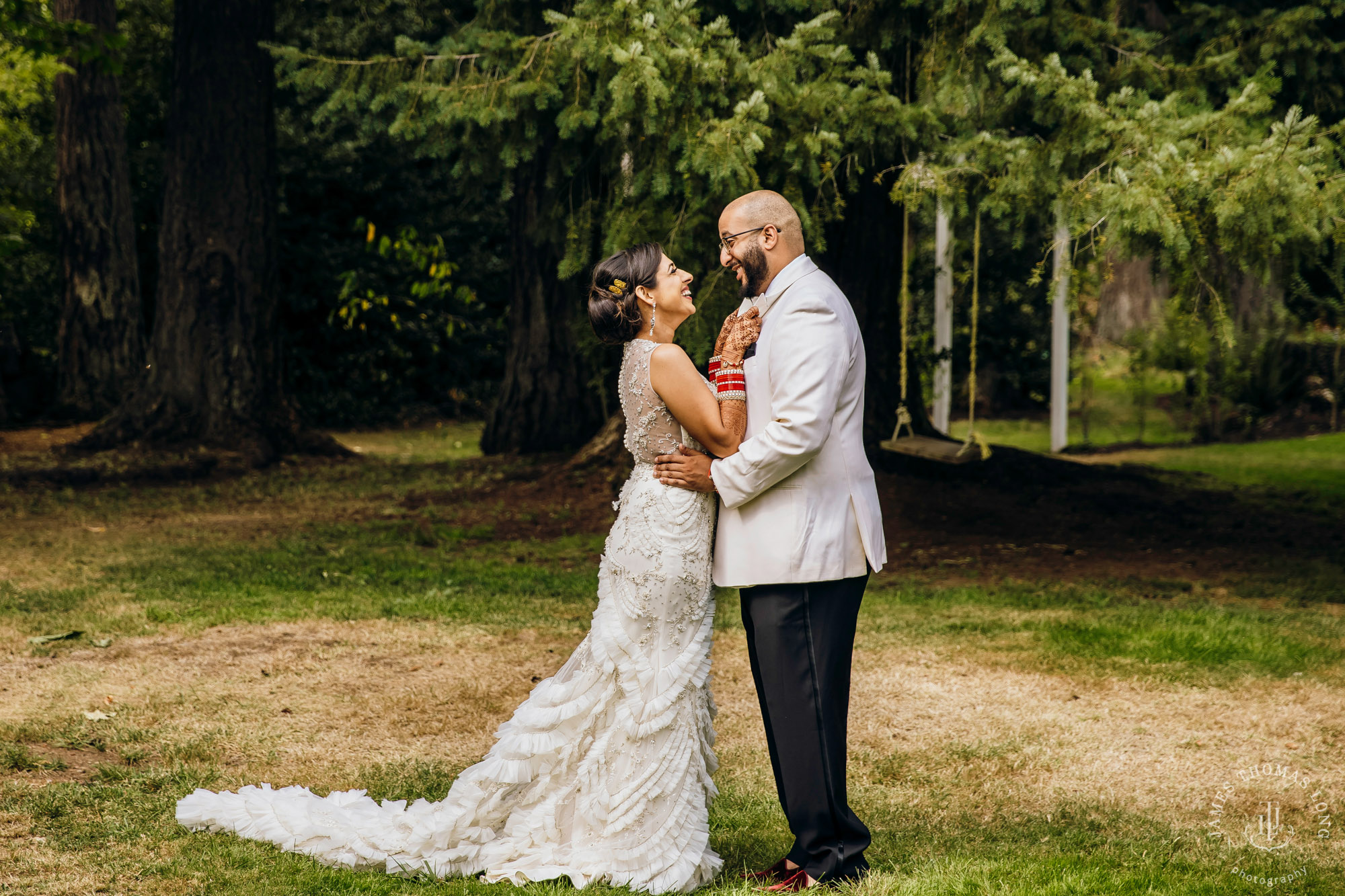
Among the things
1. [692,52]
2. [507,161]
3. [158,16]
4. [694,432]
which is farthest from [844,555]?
[158,16]

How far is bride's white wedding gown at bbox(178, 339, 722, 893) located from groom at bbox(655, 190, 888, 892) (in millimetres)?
145

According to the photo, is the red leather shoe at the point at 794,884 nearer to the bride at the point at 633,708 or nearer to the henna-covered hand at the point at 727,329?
the bride at the point at 633,708

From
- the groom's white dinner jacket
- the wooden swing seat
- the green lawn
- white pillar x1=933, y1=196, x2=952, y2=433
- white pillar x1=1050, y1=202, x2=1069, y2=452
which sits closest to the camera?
the groom's white dinner jacket

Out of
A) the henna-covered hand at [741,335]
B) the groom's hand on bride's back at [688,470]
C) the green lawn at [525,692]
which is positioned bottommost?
the green lawn at [525,692]

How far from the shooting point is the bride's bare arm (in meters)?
3.44

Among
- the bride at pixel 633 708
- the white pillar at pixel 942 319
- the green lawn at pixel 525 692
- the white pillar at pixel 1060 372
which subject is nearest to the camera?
the bride at pixel 633 708

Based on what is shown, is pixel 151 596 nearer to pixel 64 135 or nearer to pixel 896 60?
pixel 896 60

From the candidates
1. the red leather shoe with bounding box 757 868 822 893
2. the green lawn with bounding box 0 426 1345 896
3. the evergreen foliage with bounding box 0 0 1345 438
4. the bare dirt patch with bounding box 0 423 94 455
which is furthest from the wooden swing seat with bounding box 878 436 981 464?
the bare dirt patch with bounding box 0 423 94 455

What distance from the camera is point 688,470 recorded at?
3471 millimetres

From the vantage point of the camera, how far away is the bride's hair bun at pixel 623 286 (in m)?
3.59

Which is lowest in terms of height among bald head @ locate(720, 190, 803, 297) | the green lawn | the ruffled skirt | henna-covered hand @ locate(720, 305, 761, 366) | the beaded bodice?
the green lawn

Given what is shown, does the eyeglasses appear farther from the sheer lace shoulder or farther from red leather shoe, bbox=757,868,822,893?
red leather shoe, bbox=757,868,822,893

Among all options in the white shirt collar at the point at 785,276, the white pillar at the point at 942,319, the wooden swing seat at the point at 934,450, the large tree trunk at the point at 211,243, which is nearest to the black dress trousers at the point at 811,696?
the white shirt collar at the point at 785,276

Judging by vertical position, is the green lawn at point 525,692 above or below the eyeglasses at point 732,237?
below
